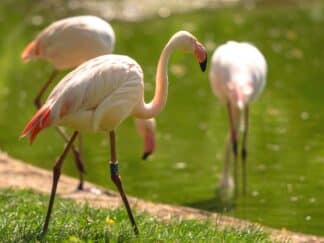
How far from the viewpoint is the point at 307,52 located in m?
16.9

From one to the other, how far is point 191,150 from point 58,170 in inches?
183

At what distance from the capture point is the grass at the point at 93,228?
566 cm

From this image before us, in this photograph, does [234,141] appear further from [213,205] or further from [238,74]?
[213,205]

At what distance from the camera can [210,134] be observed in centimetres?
1154

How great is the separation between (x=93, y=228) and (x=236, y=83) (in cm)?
392

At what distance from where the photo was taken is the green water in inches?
352

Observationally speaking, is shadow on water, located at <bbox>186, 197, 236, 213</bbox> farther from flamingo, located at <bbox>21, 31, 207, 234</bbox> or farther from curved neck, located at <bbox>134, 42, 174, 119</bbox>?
flamingo, located at <bbox>21, 31, 207, 234</bbox>

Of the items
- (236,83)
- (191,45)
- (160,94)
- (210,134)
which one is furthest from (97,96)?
(210,134)

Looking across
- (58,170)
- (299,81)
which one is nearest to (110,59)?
(58,170)

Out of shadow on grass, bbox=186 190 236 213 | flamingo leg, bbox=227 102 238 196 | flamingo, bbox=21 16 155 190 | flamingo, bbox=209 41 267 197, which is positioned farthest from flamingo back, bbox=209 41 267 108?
flamingo, bbox=21 16 155 190

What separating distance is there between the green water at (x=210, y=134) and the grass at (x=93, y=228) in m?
1.76

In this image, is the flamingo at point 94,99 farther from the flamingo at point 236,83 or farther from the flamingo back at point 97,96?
the flamingo at point 236,83

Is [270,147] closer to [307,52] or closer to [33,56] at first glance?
[33,56]

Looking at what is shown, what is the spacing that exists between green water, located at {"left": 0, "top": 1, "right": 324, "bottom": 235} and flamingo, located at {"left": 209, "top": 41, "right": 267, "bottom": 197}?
0.83 feet
